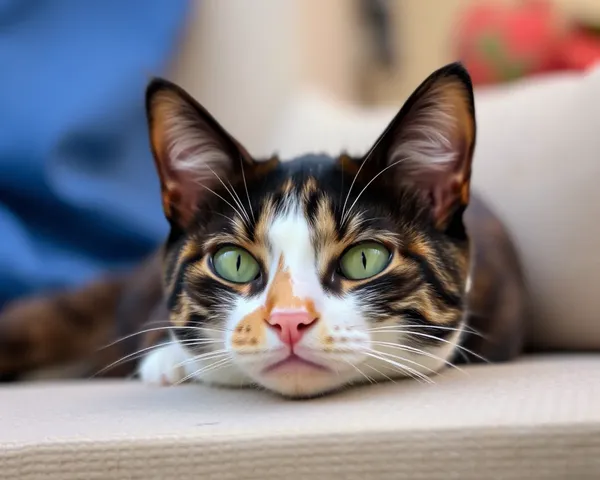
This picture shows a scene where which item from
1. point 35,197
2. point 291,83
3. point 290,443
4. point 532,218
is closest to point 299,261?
point 290,443

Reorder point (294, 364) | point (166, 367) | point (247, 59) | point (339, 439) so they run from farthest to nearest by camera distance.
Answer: point (247, 59), point (166, 367), point (294, 364), point (339, 439)

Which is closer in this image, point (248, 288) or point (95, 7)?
point (248, 288)

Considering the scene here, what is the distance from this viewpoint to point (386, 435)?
602mm

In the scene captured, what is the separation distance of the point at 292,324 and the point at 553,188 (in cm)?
59

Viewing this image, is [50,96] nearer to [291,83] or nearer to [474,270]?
[291,83]

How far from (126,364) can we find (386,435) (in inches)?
28.5

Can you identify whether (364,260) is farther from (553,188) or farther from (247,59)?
(247,59)

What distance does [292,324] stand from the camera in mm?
705

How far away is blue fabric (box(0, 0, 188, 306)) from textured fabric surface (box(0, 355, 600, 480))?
92 cm

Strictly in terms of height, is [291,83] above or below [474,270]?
above

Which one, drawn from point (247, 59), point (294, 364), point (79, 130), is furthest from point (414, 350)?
point (247, 59)

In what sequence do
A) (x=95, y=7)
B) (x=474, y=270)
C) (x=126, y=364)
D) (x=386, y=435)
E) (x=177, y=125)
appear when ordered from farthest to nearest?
(x=95, y=7) < (x=126, y=364) < (x=474, y=270) < (x=177, y=125) < (x=386, y=435)

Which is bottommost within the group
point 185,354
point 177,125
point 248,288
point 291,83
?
point 185,354

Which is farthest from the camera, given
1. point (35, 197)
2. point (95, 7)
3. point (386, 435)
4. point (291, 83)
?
point (291, 83)
